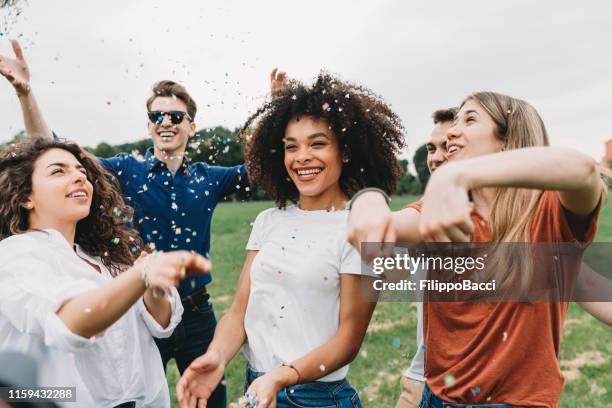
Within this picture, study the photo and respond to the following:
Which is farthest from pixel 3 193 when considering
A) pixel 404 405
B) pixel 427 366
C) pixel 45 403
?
pixel 404 405

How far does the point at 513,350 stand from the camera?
7.20 feet

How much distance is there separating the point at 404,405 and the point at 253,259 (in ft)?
4.74

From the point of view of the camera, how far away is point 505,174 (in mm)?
1575

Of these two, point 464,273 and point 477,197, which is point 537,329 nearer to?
point 464,273

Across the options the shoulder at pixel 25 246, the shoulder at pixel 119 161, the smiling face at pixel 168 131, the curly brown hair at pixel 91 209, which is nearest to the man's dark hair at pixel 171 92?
the smiling face at pixel 168 131

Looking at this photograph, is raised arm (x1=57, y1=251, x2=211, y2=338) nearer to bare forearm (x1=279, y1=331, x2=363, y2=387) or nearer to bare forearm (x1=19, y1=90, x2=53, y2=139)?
bare forearm (x1=279, y1=331, x2=363, y2=387)

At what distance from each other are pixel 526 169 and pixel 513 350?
92 cm

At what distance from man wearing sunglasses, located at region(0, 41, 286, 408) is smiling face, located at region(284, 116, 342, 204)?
137 cm

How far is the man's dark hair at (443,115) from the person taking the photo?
4031mm

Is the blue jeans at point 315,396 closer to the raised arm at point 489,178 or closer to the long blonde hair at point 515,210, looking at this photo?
the long blonde hair at point 515,210

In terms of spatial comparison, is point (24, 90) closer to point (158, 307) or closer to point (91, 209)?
point (91, 209)

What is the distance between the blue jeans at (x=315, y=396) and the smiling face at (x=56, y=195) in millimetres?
1185

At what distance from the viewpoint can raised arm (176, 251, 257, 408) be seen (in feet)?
8.07

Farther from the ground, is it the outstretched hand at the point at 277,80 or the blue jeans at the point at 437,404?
the outstretched hand at the point at 277,80
